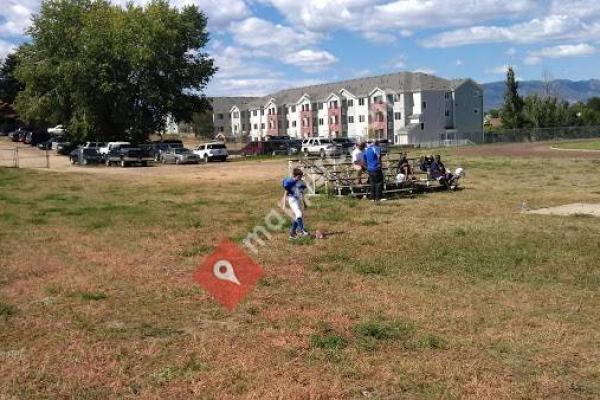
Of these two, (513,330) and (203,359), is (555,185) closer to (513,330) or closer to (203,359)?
(513,330)

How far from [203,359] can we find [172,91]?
191ft

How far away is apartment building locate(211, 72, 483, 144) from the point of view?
96.1 m

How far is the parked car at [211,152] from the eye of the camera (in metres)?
49.4

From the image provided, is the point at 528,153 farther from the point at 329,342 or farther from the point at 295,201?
the point at 329,342

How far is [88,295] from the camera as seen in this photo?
8453mm

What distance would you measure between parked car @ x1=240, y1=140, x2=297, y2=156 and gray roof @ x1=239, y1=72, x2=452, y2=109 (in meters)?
43.6

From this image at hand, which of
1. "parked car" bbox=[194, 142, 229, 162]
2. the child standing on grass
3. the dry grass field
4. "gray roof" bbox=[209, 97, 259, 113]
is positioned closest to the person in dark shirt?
the dry grass field

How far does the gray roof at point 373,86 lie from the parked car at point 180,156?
55.5 metres

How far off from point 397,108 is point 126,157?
60.7m

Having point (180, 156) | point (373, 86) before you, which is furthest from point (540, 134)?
point (180, 156)

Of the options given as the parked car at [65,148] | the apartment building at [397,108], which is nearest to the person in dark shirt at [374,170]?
the parked car at [65,148]

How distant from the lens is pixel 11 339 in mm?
6742

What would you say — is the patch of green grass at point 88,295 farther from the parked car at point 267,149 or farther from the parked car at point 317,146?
the parked car at point 267,149

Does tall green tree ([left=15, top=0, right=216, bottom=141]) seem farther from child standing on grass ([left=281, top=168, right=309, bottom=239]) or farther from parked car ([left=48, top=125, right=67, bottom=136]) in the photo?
child standing on grass ([left=281, top=168, right=309, bottom=239])
